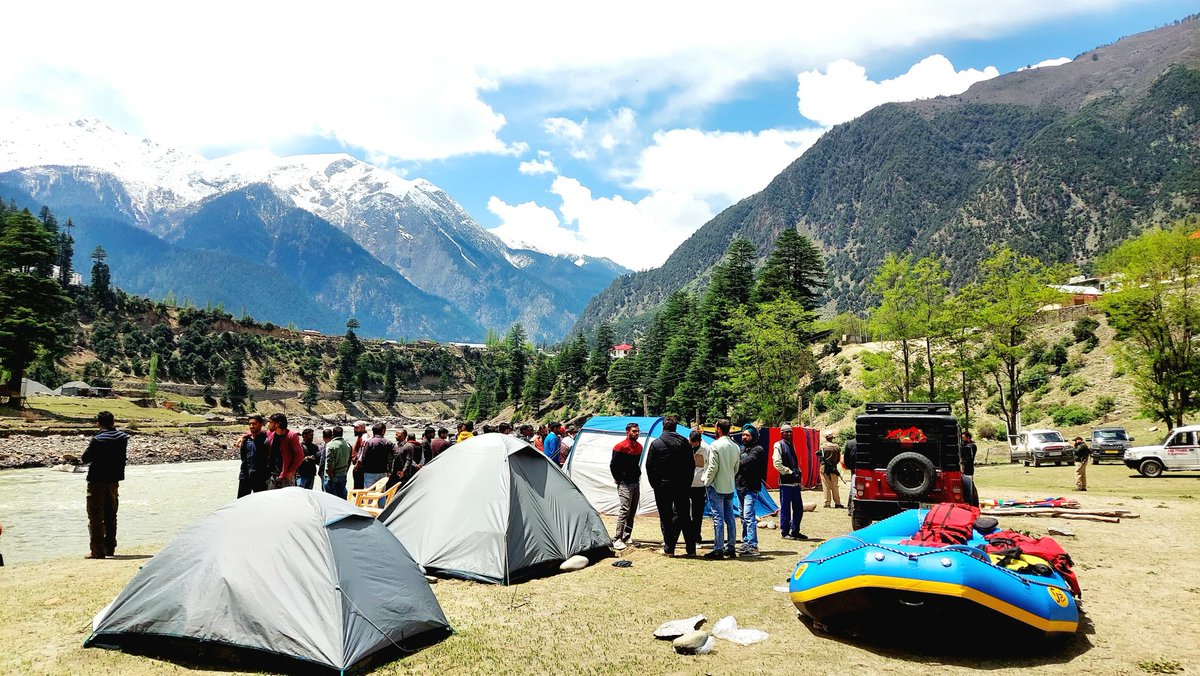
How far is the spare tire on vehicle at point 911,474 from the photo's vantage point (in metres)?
11.2

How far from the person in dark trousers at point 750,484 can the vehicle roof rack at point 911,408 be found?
9.05 feet

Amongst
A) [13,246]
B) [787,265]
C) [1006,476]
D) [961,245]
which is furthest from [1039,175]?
[13,246]

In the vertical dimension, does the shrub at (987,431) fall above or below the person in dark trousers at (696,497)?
below

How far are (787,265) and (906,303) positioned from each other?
24011mm

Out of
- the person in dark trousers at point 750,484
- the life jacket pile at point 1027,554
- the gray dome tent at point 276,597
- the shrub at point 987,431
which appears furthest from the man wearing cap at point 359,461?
the shrub at point 987,431

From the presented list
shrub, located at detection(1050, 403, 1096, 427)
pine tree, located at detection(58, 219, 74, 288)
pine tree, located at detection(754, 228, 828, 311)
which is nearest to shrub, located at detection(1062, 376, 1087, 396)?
shrub, located at detection(1050, 403, 1096, 427)

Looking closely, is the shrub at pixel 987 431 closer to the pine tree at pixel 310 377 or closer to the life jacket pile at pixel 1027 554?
the life jacket pile at pixel 1027 554

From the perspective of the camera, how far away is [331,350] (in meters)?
165

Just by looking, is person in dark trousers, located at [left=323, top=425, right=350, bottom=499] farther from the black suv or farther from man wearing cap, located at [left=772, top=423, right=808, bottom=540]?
the black suv

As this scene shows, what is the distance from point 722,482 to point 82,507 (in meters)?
23.1

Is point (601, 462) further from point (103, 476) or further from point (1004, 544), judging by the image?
point (1004, 544)

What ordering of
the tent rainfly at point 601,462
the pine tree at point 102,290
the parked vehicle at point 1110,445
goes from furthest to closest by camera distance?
1. the pine tree at point 102,290
2. the parked vehicle at point 1110,445
3. the tent rainfly at point 601,462

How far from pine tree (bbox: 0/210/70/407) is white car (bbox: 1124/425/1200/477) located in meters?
73.5

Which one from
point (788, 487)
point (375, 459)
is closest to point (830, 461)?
point (788, 487)
